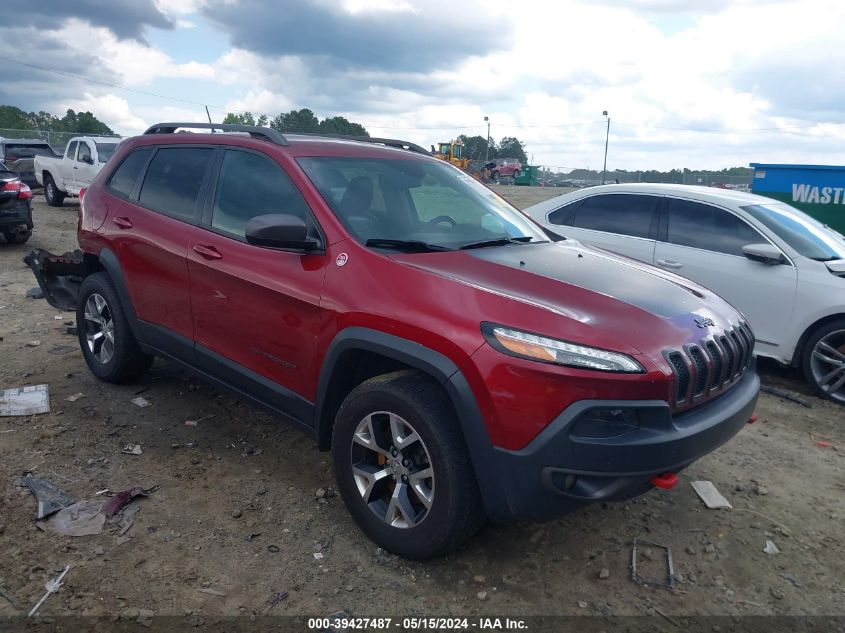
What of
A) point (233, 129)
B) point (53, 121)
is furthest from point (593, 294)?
point (53, 121)

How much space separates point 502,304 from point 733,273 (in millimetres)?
3976

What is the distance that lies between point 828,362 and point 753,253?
1.08m

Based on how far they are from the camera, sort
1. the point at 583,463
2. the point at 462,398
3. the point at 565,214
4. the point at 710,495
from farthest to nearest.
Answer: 1. the point at 565,214
2. the point at 710,495
3. the point at 462,398
4. the point at 583,463

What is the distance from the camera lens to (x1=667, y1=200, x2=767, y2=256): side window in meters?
5.95

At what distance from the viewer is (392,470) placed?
301cm

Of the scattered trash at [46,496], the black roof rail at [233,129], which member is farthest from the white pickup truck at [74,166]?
the scattered trash at [46,496]

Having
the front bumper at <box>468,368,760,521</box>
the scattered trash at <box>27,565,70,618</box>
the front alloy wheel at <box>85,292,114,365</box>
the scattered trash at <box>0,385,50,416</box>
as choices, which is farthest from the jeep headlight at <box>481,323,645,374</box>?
the scattered trash at <box>0,385,50,416</box>

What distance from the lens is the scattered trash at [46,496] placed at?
11.0ft

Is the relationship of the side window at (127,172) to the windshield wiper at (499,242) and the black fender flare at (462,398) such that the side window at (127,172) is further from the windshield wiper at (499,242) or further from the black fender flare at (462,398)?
the black fender flare at (462,398)

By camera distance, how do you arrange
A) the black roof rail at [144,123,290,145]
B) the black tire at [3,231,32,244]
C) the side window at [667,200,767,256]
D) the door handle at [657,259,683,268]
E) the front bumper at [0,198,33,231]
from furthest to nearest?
the black tire at [3,231,32,244] < the front bumper at [0,198,33,231] < the door handle at [657,259,683,268] < the side window at [667,200,767,256] < the black roof rail at [144,123,290,145]

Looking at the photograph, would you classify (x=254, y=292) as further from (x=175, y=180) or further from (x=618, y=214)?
(x=618, y=214)

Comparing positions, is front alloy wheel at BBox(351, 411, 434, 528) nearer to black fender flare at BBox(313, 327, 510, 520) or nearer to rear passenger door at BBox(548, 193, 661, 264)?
black fender flare at BBox(313, 327, 510, 520)

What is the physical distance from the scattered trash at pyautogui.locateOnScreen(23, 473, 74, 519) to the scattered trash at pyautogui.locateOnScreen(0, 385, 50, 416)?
39.5 inches

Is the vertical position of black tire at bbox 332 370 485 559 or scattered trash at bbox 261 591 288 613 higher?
black tire at bbox 332 370 485 559
